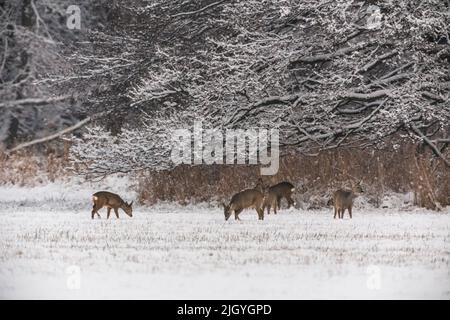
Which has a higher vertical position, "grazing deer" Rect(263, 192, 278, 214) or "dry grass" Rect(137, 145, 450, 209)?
"dry grass" Rect(137, 145, 450, 209)

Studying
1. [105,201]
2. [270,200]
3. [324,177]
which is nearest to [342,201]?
[270,200]

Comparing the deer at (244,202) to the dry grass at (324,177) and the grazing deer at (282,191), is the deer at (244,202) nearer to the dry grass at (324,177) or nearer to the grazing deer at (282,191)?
the grazing deer at (282,191)

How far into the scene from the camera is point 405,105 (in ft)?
62.0

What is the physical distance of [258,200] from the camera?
17328mm

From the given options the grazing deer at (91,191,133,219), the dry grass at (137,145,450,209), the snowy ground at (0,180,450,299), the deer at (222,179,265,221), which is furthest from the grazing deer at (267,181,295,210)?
the grazing deer at (91,191,133,219)

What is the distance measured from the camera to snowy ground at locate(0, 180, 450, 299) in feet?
32.3

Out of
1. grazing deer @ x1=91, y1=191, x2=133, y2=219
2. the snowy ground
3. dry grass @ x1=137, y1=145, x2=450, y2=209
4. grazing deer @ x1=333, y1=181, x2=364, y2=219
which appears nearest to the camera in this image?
the snowy ground

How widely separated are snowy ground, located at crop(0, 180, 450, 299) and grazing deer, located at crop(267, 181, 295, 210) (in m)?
0.47

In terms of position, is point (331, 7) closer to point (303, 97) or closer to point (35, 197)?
point (303, 97)

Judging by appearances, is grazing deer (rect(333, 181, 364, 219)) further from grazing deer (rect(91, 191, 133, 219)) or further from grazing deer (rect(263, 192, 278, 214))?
grazing deer (rect(91, 191, 133, 219))

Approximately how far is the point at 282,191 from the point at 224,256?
22.9 ft

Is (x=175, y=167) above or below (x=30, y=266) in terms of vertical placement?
above
